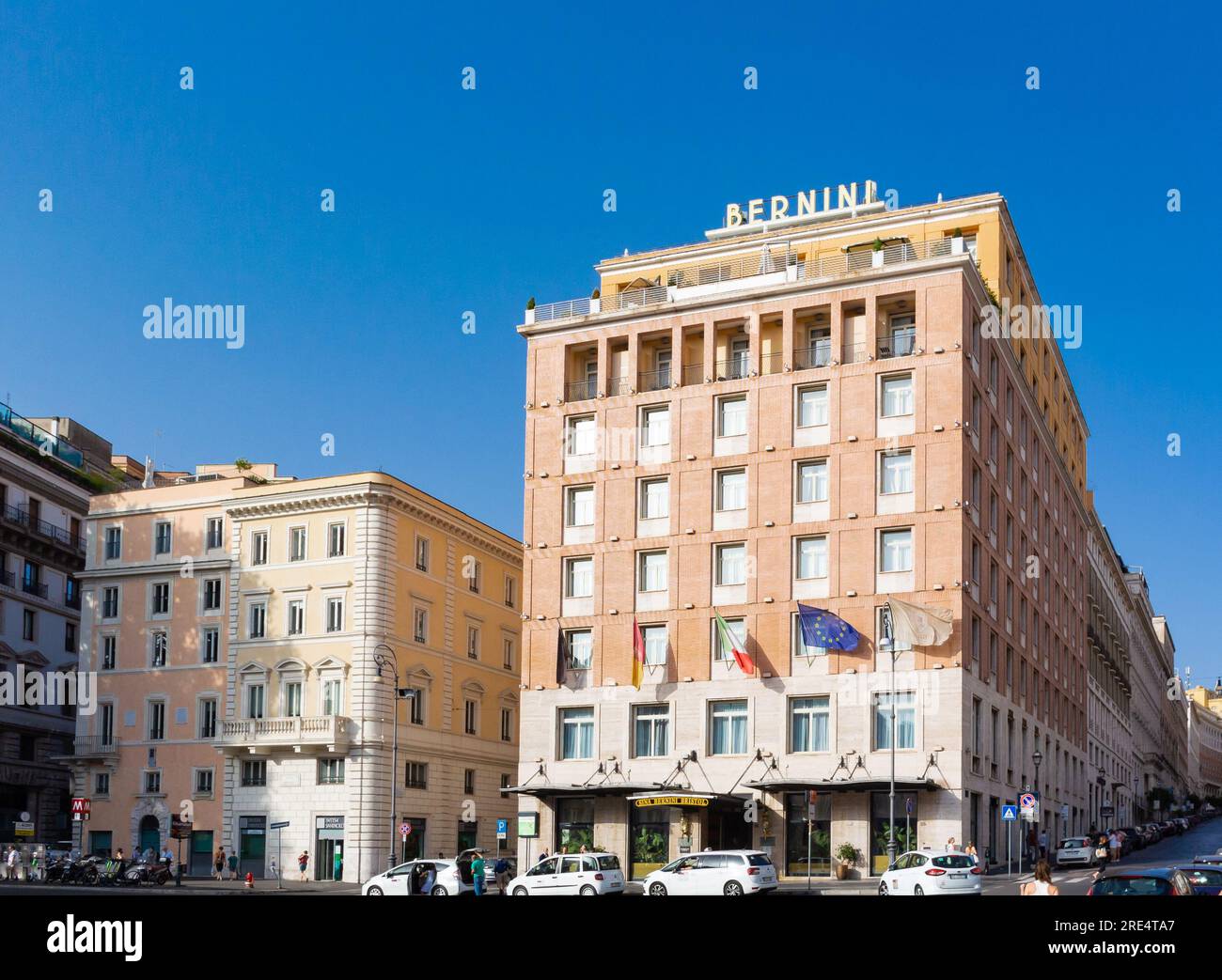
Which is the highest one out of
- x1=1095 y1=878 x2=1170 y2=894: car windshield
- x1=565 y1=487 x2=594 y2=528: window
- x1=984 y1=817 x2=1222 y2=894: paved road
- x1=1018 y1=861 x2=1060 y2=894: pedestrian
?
x1=565 y1=487 x2=594 y2=528: window

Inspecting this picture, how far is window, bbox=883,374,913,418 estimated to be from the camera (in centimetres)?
6819

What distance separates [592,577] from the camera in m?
73.5

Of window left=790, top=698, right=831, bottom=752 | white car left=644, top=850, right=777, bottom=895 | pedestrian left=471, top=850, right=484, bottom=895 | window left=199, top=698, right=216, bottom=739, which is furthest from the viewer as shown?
window left=199, top=698, right=216, bottom=739

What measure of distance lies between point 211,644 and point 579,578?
22530 mm

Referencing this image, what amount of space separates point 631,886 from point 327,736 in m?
20.6

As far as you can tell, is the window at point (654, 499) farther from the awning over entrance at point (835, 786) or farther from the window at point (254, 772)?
the window at point (254, 772)

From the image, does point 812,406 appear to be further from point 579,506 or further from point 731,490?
point 579,506

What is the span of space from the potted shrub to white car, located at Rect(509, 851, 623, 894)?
16.6 meters

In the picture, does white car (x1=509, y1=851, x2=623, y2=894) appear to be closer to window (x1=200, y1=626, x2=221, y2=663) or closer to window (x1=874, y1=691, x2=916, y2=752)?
window (x1=874, y1=691, x2=916, y2=752)

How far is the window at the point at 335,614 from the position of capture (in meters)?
78.2

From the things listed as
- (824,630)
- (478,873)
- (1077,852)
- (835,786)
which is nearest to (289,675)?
(824,630)

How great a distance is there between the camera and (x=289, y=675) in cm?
7919

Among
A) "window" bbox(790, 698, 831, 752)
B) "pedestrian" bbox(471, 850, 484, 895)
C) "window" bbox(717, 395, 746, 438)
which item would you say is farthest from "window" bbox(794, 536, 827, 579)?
"pedestrian" bbox(471, 850, 484, 895)

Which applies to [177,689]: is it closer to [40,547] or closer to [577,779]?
[40,547]
